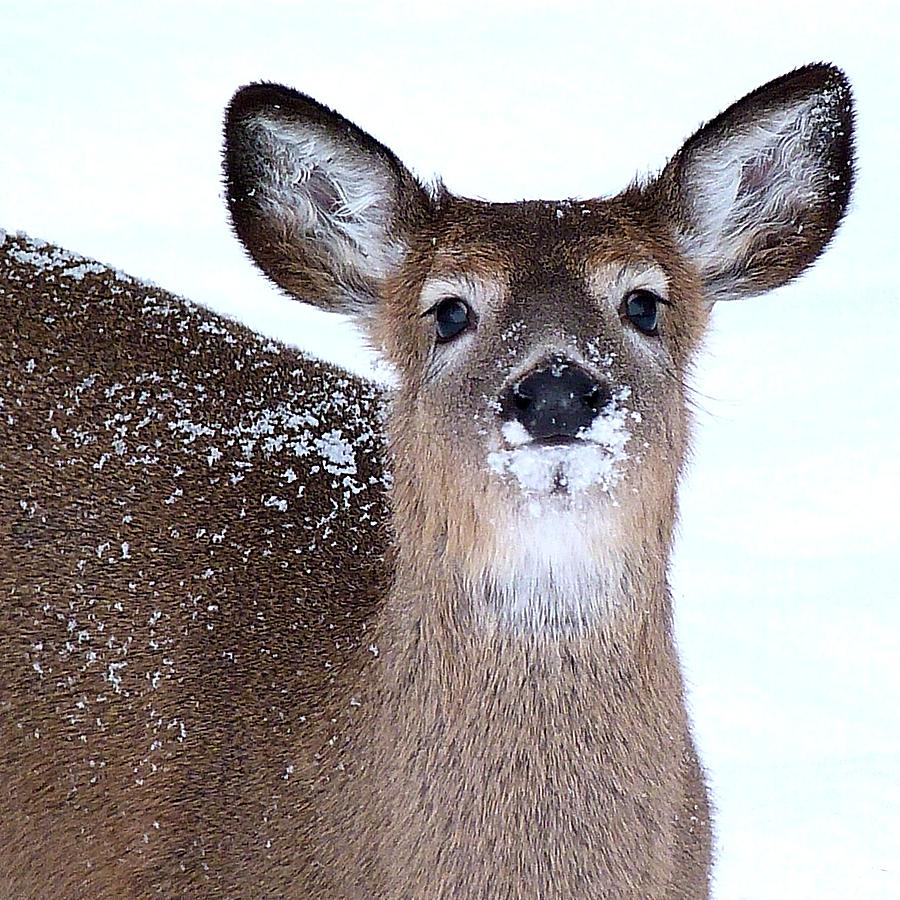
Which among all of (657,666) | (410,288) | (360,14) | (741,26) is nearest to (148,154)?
(360,14)

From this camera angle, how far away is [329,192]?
4539 mm

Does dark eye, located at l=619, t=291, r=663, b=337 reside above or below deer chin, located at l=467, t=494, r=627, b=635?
above

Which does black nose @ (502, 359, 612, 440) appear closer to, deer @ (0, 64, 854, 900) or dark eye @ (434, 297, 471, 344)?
deer @ (0, 64, 854, 900)

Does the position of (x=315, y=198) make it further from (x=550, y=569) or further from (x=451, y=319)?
(x=550, y=569)

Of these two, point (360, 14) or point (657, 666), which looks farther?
point (360, 14)

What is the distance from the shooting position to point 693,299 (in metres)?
4.35

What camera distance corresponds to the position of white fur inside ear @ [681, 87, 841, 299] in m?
4.43

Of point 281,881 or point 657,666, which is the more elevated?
point 657,666

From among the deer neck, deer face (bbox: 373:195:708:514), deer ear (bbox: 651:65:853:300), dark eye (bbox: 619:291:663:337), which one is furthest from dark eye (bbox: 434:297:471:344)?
deer ear (bbox: 651:65:853:300)

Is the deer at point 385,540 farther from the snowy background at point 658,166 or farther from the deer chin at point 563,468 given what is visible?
the snowy background at point 658,166

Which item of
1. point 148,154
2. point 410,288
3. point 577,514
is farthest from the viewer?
point 148,154

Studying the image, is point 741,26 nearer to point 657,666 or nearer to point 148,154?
point 148,154

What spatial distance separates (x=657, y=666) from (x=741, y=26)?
8311mm

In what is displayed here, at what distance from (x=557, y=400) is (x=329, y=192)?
3.99 feet
